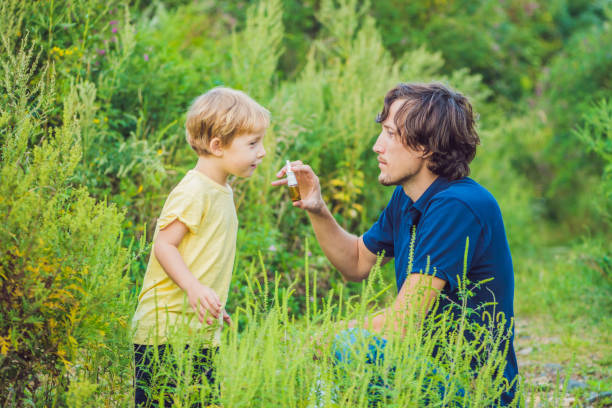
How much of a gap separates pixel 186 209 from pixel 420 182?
1.02 meters

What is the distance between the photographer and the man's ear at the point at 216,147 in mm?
2748

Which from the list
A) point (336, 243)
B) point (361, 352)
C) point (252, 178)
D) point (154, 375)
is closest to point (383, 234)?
point (336, 243)

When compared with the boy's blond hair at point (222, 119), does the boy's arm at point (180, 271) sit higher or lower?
lower

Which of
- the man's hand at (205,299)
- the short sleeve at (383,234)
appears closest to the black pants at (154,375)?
the man's hand at (205,299)

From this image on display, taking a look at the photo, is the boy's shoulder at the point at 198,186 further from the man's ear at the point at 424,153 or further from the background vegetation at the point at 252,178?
the man's ear at the point at 424,153

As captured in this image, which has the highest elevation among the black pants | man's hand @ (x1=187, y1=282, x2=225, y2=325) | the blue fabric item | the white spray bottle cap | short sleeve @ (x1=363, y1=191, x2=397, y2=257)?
the white spray bottle cap

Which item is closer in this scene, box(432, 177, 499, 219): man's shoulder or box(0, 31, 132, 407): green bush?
box(0, 31, 132, 407): green bush

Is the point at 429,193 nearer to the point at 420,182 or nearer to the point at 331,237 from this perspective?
the point at 420,182

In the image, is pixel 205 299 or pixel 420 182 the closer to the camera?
pixel 205 299

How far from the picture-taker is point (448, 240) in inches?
96.3

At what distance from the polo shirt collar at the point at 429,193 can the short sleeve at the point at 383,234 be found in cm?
29

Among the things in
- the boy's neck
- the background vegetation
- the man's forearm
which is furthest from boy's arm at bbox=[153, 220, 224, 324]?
the man's forearm

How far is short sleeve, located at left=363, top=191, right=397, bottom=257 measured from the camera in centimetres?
305

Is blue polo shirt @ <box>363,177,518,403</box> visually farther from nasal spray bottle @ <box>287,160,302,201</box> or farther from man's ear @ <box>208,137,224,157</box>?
man's ear @ <box>208,137,224,157</box>
